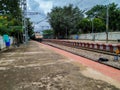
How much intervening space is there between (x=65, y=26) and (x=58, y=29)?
3.96 m

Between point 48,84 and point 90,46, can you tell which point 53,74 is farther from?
point 90,46

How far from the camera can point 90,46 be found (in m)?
25.8

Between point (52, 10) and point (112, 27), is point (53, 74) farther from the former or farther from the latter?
point (52, 10)

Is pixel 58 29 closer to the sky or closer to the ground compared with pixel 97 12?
closer to the ground

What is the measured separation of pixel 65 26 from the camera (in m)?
75.3

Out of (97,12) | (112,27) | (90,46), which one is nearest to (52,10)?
(97,12)

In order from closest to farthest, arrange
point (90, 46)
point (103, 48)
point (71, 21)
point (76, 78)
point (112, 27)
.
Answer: point (76, 78)
point (103, 48)
point (90, 46)
point (112, 27)
point (71, 21)

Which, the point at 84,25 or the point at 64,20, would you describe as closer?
the point at 64,20

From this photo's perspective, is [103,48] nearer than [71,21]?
Yes

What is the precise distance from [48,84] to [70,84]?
30.9 inches

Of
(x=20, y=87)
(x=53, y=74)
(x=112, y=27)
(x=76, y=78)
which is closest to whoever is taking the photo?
(x=20, y=87)

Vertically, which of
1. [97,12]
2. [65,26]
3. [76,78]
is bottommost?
[76,78]

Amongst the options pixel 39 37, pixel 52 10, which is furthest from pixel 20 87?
pixel 52 10

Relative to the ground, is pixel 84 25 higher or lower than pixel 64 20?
lower
